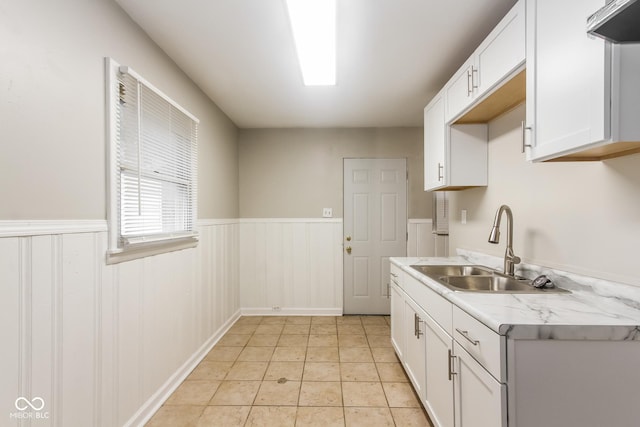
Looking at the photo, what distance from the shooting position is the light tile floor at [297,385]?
6.66ft

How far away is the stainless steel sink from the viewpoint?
163cm

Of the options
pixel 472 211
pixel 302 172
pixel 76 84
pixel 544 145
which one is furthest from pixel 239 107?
pixel 544 145

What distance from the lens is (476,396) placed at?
50.3 inches

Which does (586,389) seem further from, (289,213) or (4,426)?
(289,213)

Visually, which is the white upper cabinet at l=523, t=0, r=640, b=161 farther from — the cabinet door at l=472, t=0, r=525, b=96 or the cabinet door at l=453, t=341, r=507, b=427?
the cabinet door at l=453, t=341, r=507, b=427

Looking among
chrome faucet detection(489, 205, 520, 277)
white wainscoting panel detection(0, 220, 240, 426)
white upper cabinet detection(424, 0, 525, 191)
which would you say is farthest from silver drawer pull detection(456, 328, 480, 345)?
white wainscoting panel detection(0, 220, 240, 426)

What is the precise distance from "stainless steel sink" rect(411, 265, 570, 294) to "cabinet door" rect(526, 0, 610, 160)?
0.72 metres

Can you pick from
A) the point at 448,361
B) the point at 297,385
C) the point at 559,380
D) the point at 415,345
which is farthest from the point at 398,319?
the point at 559,380

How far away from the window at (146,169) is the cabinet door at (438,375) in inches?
72.5

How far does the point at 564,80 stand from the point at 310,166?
326cm

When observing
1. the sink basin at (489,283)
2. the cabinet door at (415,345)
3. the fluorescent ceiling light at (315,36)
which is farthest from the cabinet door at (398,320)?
the fluorescent ceiling light at (315,36)

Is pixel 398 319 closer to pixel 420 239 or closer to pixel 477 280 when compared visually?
pixel 477 280

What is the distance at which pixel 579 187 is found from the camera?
152 cm

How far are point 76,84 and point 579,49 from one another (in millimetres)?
2151
